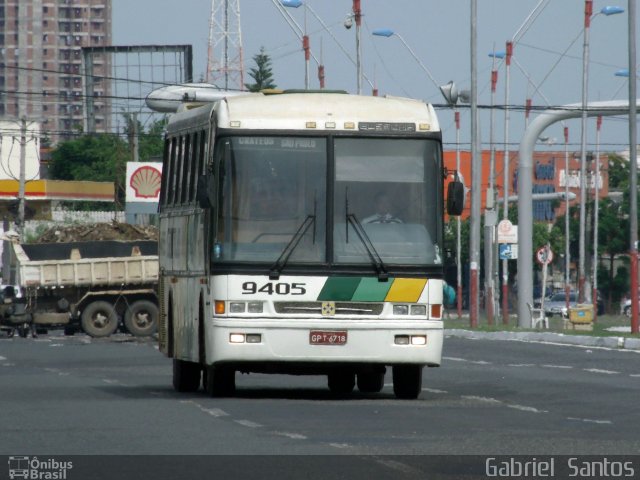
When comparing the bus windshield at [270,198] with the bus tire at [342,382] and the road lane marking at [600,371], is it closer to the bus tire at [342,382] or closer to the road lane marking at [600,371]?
the bus tire at [342,382]

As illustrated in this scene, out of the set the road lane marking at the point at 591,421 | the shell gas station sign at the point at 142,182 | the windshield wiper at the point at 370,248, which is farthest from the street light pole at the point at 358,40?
the road lane marking at the point at 591,421

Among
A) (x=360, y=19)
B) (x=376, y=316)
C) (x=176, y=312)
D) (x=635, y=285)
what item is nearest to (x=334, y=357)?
(x=376, y=316)

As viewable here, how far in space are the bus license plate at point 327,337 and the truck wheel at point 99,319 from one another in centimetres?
3016

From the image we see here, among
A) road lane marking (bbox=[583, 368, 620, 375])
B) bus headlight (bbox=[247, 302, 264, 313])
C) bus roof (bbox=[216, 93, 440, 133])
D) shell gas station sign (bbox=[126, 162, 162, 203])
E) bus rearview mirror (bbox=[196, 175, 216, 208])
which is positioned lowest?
road lane marking (bbox=[583, 368, 620, 375])

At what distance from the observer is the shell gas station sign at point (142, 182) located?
7762 cm

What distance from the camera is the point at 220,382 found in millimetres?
20562

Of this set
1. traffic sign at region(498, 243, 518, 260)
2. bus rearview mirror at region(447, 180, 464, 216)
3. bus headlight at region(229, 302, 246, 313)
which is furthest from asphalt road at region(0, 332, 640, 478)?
traffic sign at region(498, 243, 518, 260)

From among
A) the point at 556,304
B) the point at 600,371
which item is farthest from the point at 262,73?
the point at 600,371

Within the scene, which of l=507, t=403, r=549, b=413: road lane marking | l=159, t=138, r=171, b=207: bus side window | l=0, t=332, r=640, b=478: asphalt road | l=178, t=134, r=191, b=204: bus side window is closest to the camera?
l=0, t=332, r=640, b=478: asphalt road

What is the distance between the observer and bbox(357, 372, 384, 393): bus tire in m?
22.5

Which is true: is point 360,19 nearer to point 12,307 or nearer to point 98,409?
point 12,307

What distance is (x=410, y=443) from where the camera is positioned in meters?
13.6
